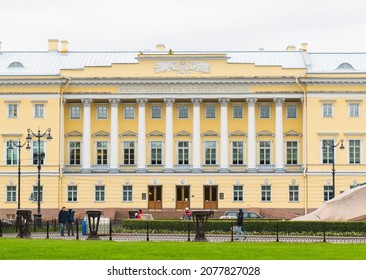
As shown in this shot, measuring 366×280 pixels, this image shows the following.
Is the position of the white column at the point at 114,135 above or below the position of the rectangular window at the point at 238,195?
above

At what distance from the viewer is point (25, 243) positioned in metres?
40.7

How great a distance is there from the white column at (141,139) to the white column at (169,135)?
1.89 m

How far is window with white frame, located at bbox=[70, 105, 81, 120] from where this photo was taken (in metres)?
90.4

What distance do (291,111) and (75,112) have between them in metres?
18.7

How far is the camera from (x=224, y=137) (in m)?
89.6

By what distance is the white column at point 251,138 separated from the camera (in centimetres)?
8894

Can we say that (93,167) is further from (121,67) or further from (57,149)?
(121,67)

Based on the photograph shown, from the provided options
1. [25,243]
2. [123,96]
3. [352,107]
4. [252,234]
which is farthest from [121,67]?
[25,243]

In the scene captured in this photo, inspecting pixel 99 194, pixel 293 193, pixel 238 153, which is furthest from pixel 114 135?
pixel 293 193

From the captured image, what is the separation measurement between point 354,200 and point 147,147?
37.9 metres

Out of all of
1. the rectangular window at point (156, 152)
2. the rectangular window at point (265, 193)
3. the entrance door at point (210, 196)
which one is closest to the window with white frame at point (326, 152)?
the rectangular window at point (265, 193)

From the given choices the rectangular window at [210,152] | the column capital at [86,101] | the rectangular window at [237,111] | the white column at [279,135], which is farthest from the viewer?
the rectangular window at [237,111]

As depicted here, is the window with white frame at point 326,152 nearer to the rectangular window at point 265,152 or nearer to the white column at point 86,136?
the rectangular window at point 265,152

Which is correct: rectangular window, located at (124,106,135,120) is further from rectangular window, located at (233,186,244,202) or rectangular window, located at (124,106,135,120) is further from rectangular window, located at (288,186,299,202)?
rectangular window, located at (288,186,299,202)
